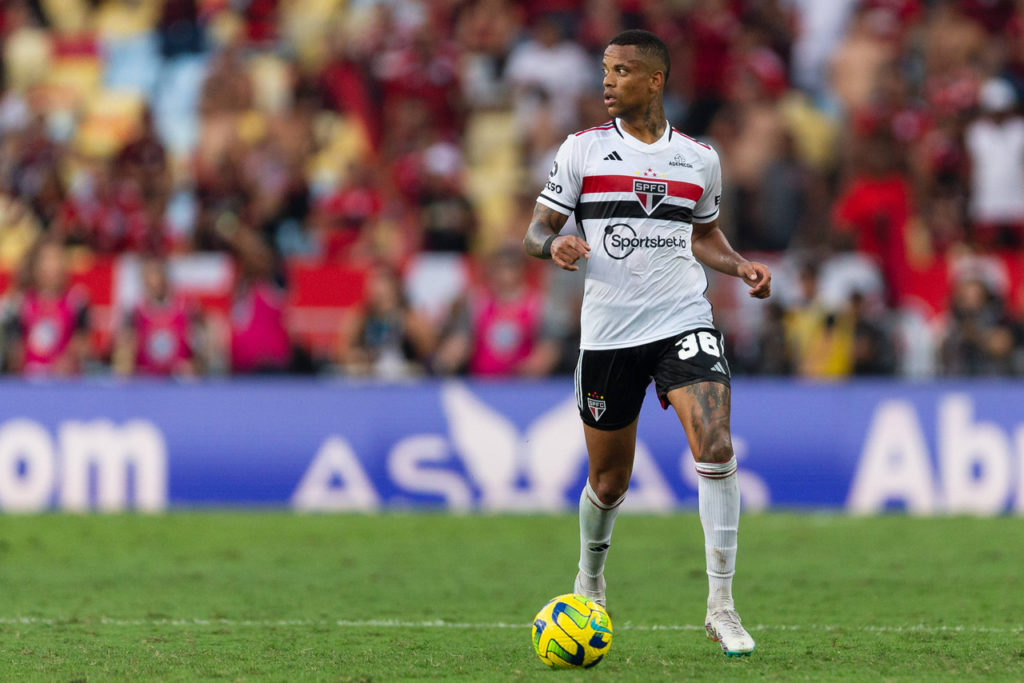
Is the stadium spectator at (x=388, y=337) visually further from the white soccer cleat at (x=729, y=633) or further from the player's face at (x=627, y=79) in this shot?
the white soccer cleat at (x=729, y=633)

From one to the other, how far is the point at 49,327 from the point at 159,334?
1.06m

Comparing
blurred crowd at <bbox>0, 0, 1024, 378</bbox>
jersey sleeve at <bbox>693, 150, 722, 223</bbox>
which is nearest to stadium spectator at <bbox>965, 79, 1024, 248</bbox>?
blurred crowd at <bbox>0, 0, 1024, 378</bbox>

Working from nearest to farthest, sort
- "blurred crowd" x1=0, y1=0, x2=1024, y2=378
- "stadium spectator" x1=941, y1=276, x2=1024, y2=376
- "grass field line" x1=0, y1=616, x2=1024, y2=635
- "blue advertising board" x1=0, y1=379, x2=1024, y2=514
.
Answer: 1. "grass field line" x1=0, y1=616, x2=1024, y2=635
2. "blue advertising board" x1=0, y1=379, x2=1024, y2=514
3. "stadium spectator" x1=941, y1=276, x2=1024, y2=376
4. "blurred crowd" x1=0, y1=0, x2=1024, y2=378

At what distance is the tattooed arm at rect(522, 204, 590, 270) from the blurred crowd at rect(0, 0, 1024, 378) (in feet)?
23.2

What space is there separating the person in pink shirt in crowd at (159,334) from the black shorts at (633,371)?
8.13 meters

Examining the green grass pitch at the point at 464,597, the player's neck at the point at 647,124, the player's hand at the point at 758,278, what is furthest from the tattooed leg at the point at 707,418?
the player's neck at the point at 647,124

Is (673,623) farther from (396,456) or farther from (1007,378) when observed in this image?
(1007,378)

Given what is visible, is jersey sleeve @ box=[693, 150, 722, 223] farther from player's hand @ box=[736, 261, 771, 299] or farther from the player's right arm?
Result: the player's right arm

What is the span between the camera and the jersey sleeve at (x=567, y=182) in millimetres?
6758

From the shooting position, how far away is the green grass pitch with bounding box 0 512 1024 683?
6.41 metres

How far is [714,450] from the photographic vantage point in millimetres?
6504

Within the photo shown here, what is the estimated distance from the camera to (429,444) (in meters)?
13.2

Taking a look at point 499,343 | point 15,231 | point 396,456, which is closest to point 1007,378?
point 499,343

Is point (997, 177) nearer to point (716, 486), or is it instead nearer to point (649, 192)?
point (649, 192)
